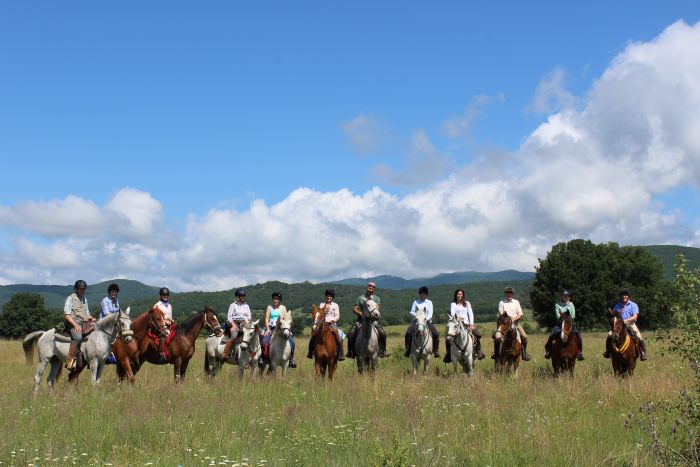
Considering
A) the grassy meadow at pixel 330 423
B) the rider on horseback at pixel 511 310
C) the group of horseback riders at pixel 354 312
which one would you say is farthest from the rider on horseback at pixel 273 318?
the rider on horseback at pixel 511 310

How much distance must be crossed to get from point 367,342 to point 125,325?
6.18 metres

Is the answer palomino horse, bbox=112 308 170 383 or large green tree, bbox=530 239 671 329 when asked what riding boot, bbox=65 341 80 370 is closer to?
palomino horse, bbox=112 308 170 383

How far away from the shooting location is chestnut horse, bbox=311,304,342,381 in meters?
15.1

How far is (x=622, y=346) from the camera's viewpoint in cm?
1530

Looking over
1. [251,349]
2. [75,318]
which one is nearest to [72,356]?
[75,318]

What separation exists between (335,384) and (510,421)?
4.85 metres

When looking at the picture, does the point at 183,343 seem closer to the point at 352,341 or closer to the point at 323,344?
the point at 323,344

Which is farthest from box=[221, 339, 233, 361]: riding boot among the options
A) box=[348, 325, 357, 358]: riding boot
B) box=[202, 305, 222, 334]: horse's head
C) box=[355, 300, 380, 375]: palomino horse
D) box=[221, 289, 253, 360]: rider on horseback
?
box=[355, 300, 380, 375]: palomino horse

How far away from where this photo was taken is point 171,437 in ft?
27.0

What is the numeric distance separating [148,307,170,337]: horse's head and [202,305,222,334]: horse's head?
1156 mm

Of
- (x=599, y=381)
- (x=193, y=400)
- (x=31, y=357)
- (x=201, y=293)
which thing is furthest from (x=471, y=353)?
(x=201, y=293)

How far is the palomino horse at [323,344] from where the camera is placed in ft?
49.5

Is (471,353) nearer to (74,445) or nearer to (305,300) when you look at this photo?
(74,445)

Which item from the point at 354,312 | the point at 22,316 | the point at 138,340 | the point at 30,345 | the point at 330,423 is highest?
the point at 354,312
